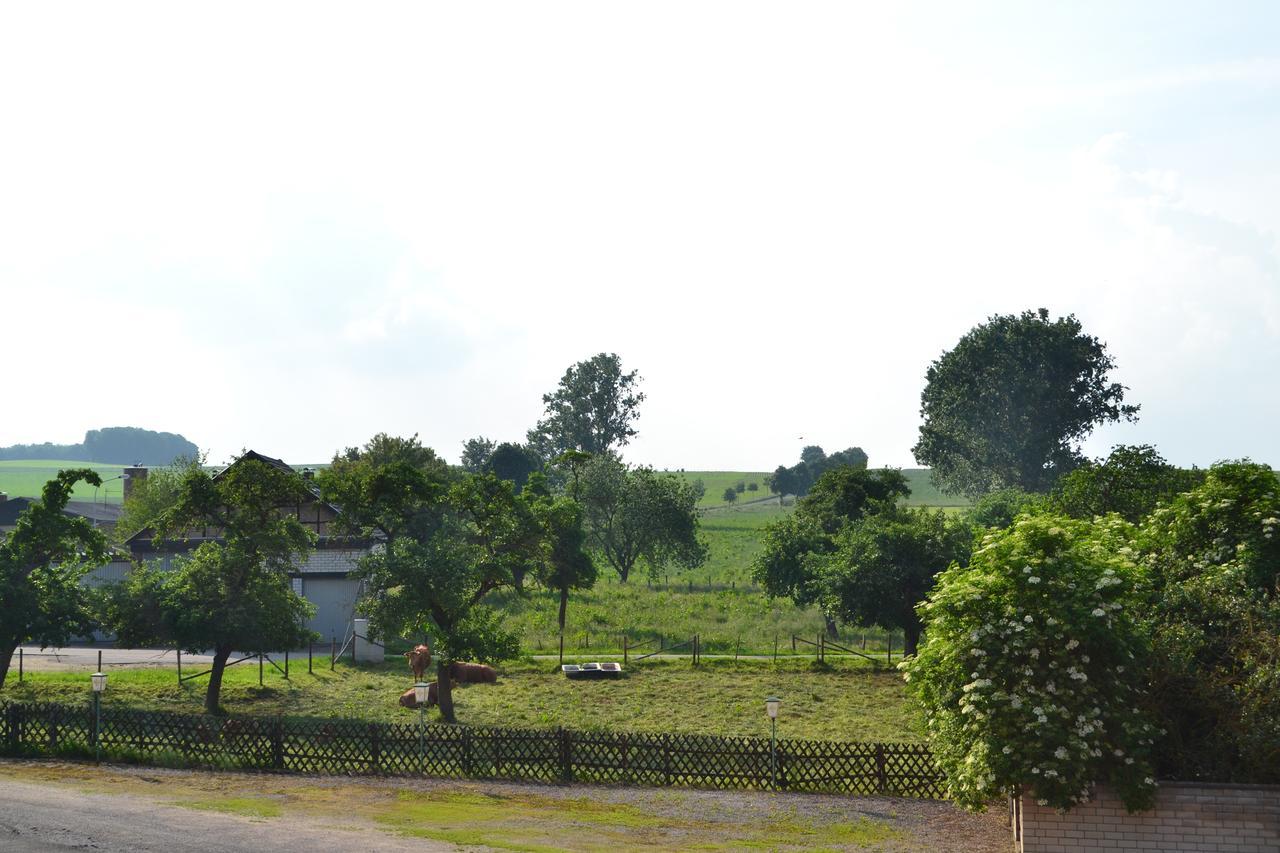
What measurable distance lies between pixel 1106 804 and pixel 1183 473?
2748 cm

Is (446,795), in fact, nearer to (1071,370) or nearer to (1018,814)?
(1018,814)

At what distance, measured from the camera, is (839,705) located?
4444cm

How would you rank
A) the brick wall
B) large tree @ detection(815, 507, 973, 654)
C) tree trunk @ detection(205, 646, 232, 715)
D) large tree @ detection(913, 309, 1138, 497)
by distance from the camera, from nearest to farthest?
the brick wall
tree trunk @ detection(205, 646, 232, 715)
large tree @ detection(815, 507, 973, 654)
large tree @ detection(913, 309, 1138, 497)

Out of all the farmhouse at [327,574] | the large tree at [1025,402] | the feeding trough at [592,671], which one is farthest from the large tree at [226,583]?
the large tree at [1025,402]

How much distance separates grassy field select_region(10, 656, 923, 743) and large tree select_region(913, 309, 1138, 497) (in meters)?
57.7

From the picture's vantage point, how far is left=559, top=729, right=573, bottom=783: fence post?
30828mm

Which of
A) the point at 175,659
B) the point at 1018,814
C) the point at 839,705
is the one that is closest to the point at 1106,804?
the point at 1018,814

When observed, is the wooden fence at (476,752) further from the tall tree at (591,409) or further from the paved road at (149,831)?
the tall tree at (591,409)

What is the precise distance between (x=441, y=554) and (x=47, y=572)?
46.2ft

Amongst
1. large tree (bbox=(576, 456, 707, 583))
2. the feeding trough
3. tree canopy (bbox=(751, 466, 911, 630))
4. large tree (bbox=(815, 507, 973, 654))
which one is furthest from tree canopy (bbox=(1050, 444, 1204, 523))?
Answer: large tree (bbox=(576, 456, 707, 583))

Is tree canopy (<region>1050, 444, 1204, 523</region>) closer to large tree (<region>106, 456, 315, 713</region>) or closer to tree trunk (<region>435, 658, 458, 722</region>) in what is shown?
tree trunk (<region>435, 658, 458, 722</region>)

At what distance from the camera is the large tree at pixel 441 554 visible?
39156 millimetres

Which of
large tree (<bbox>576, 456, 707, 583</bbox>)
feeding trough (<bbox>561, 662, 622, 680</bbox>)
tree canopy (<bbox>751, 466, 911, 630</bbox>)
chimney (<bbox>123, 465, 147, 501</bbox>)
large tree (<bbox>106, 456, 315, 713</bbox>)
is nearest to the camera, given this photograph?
large tree (<bbox>106, 456, 315, 713</bbox>)

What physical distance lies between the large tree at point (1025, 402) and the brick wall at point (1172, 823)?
3312 inches
